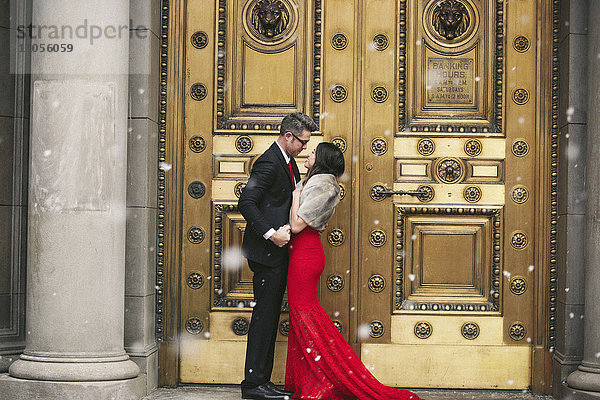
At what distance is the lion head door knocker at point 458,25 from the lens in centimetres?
584

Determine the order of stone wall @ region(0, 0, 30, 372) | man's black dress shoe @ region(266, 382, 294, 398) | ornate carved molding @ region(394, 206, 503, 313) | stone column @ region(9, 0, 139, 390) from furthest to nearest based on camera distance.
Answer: ornate carved molding @ region(394, 206, 503, 313) → stone wall @ region(0, 0, 30, 372) → man's black dress shoe @ region(266, 382, 294, 398) → stone column @ region(9, 0, 139, 390)

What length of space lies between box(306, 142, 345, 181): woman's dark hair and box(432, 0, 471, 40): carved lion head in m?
1.32

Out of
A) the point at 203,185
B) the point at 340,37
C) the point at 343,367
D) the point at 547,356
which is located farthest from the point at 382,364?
the point at 340,37

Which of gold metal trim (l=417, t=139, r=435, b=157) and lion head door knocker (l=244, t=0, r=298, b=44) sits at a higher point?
lion head door knocker (l=244, t=0, r=298, b=44)

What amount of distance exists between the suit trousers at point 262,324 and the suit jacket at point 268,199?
3.3 inches

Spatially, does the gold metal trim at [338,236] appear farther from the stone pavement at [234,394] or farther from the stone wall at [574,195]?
the stone wall at [574,195]

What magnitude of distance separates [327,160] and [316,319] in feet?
3.54

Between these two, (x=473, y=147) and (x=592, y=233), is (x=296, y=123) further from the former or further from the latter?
(x=592, y=233)

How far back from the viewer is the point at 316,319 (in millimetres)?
5328

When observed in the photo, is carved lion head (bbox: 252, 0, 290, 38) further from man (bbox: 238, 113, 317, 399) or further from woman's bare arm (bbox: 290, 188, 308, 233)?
woman's bare arm (bbox: 290, 188, 308, 233)

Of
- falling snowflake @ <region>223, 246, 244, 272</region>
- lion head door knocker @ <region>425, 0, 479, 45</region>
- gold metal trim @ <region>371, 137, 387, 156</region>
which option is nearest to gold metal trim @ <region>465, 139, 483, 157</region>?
gold metal trim @ <region>371, 137, 387, 156</region>

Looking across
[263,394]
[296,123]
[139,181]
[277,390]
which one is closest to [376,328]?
[277,390]

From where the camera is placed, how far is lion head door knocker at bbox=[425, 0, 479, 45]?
19.1 ft

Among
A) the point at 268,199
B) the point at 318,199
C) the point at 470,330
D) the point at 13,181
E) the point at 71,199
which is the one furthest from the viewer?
the point at 470,330
